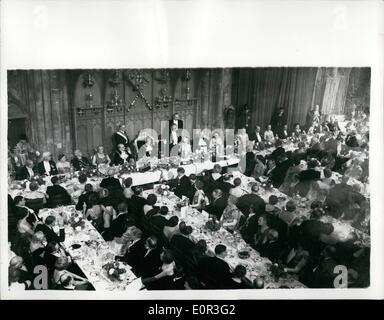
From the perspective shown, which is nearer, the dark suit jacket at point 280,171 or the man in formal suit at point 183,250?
the man in formal suit at point 183,250

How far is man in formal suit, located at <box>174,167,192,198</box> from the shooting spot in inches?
185

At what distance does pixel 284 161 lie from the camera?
477 centimetres

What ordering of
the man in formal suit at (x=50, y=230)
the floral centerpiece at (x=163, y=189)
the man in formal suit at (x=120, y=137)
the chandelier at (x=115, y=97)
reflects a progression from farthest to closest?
the floral centerpiece at (x=163, y=189) → the man in formal suit at (x=120, y=137) → the man in formal suit at (x=50, y=230) → the chandelier at (x=115, y=97)

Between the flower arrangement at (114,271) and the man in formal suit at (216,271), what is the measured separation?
2.98 feet

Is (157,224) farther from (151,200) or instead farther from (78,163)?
(78,163)

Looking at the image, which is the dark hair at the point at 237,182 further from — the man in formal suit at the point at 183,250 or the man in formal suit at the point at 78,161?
the man in formal suit at the point at 78,161

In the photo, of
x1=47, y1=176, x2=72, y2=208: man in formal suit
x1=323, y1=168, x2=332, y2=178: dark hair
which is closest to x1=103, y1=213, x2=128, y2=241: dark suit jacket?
x1=47, y1=176, x2=72, y2=208: man in formal suit

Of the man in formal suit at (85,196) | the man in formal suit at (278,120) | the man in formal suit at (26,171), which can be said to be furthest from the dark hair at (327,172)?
the man in formal suit at (26,171)

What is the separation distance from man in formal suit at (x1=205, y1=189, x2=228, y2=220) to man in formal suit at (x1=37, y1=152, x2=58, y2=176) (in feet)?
6.16

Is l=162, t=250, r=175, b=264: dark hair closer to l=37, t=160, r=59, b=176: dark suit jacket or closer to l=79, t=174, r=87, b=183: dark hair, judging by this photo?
l=79, t=174, r=87, b=183: dark hair

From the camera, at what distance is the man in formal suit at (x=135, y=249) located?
14.8 feet

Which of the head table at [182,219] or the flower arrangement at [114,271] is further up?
the head table at [182,219]
